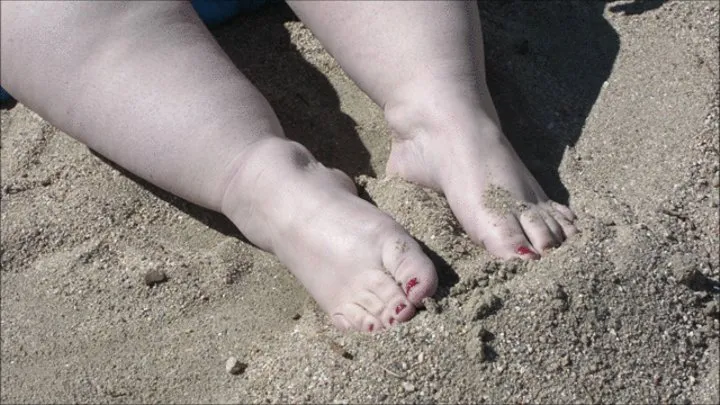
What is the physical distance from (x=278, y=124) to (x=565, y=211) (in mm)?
499

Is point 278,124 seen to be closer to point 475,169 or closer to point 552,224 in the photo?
point 475,169

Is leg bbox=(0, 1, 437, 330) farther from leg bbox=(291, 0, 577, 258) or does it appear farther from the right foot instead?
leg bbox=(291, 0, 577, 258)

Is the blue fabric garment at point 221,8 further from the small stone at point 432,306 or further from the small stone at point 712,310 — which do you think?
the small stone at point 712,310

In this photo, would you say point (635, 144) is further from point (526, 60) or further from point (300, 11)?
point (300, 11)

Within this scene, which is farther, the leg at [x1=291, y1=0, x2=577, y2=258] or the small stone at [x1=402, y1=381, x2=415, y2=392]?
the leg at [x1=291, y1=0, x2=577, y2=258]

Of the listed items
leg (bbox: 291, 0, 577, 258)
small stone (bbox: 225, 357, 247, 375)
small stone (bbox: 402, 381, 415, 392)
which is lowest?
small stone (bbox: 225, 357, 247, 375)

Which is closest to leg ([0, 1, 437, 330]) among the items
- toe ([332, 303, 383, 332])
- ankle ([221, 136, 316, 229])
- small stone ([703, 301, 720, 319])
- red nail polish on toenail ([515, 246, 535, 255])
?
ankle ([221, 136, 316, 229])

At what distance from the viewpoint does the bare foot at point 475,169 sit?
182 cm

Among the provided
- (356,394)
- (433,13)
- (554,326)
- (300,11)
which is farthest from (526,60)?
(356,394)

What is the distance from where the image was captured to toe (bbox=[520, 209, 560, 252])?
1.80 meters

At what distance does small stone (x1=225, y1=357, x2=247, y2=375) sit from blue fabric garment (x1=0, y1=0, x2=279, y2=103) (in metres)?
0.86

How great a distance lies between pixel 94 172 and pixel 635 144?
95 cm

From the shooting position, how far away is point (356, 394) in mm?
1619

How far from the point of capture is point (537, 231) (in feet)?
5.94
